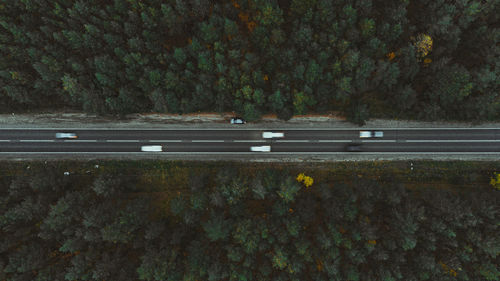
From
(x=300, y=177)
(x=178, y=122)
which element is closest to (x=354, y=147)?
(x=300, y=177)

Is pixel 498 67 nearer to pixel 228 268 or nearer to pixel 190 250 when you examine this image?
pixel 228 268

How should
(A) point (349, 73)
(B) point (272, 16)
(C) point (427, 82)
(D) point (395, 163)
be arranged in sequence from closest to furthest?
(B) point (272, 16) → (A) point (349, 73) → (C) point (427, 82) → (D) point (395, 163)

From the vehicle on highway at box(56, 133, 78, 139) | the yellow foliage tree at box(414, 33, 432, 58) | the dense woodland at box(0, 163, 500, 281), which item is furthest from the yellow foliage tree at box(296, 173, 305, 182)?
the vehicle on highway at box(56, 133, 78, 139)

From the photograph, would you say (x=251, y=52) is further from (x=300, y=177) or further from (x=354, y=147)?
(x=354, y=147)

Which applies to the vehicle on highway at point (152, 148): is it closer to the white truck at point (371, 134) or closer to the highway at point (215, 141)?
the highway at point (215, 141)

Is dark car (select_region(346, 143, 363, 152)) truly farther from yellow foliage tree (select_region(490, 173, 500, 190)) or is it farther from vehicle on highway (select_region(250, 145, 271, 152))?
yellow foliage tree (select_region(490, 173, 500, 190))

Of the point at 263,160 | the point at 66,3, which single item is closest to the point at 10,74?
the point at 66,3

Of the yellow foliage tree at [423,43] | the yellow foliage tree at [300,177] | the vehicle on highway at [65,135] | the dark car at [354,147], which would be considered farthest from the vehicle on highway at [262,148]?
the vehicle on highway at [65,135]
